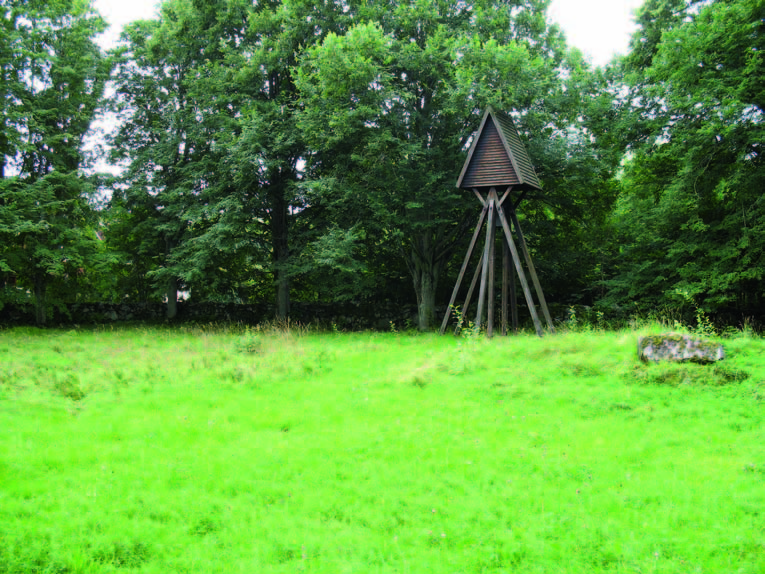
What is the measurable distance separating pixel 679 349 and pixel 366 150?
498 inches

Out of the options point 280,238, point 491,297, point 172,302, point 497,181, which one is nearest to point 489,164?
point 497,181

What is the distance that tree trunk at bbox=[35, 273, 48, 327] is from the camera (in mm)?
22031

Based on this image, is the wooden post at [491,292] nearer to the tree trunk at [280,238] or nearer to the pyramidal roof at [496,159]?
the pyramidal roof at [496,159]

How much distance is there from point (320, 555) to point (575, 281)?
17.9 metres

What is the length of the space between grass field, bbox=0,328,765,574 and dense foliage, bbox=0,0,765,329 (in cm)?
736

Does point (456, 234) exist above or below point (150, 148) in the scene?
below

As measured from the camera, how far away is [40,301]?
2222cm

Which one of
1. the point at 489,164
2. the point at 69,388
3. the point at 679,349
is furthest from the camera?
the point at 489,164

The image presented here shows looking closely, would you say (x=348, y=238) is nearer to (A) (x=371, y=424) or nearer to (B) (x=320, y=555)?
(A) (x=371, y=424)

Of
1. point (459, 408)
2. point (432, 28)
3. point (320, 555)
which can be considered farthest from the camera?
point (432, 28)

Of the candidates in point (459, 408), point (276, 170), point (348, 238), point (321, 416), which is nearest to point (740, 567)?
point (459, 408)


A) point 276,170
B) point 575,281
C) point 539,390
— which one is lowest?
point 539,390

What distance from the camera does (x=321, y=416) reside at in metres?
7.91

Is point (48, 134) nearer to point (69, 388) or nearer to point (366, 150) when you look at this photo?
point (366, 150)
